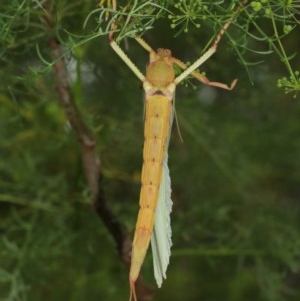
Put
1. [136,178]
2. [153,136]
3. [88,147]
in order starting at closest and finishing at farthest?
1. [153,136]
2. [88,147]
3. [136,178]

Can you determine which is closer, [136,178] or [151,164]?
[151,164]

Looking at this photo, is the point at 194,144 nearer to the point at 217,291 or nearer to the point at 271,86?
the point at 271,86

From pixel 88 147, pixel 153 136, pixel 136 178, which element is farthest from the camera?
pixel 136 178

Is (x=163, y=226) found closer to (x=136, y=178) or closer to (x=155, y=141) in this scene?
(x=155, y=141)

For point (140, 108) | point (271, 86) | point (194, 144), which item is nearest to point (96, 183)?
point (140, 108)

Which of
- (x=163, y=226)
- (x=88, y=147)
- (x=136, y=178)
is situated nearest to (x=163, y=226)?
(x=163, y=226)

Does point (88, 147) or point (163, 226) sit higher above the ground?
point (88, 147)
